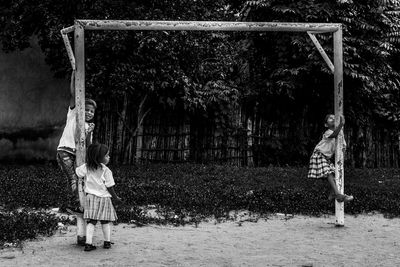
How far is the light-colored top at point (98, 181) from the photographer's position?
6.95 metres

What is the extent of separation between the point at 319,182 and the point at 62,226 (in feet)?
23.0

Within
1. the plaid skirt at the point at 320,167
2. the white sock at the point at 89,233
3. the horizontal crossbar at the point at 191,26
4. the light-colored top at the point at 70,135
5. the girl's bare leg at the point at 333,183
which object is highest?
the horizontal crossbar at the point at 191,26

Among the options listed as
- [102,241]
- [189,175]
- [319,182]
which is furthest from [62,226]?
[319,182]

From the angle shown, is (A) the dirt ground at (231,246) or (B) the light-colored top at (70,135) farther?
(B) the light-colored top at (70,135)

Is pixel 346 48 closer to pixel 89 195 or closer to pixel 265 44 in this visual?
pixel 265 44

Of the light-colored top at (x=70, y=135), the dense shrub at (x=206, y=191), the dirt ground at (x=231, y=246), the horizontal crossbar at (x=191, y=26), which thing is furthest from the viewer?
the dense shrub at (x=206, y=191)

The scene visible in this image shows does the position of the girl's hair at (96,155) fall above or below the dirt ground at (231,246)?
above

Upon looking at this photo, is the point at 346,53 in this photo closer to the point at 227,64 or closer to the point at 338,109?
the point at 227,64

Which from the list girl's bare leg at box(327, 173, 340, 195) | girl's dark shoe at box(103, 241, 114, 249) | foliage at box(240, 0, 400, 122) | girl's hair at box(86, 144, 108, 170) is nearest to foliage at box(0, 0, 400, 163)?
foliage at box(240, 0, 400, 122)

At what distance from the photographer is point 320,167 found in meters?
9.20

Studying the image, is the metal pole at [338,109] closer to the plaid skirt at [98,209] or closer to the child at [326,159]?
the child at [326,159]

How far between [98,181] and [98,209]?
32cm

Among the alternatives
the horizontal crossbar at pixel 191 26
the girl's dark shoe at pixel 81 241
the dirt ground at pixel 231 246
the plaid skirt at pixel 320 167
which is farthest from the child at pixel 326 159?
the girl's dark shoe at pixel 81 241

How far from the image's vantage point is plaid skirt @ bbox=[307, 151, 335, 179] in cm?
916
